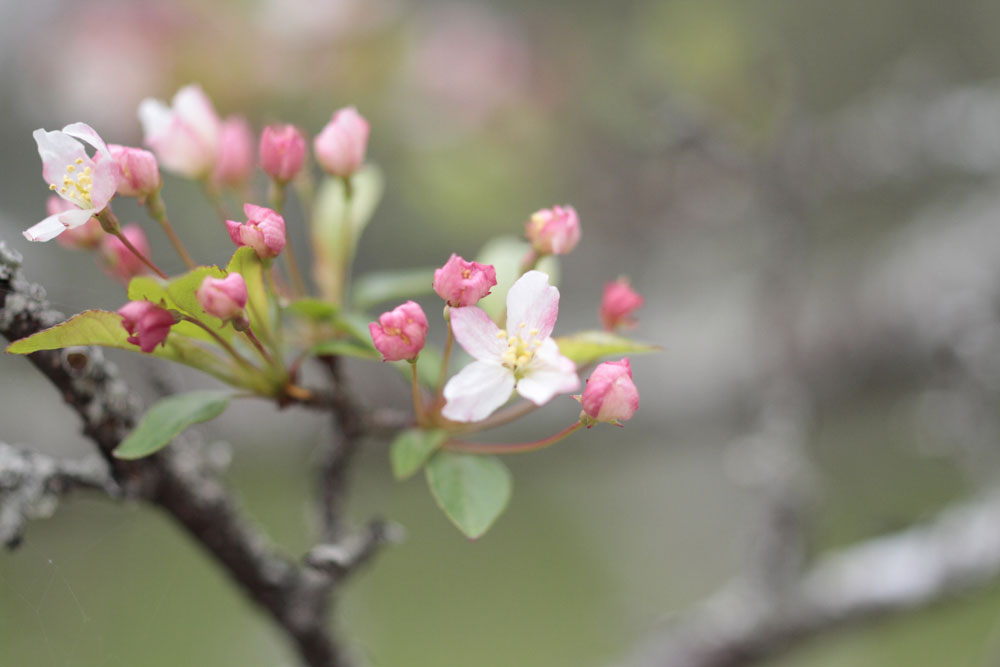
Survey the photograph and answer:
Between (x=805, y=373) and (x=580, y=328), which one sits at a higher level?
(x=805, y=373)

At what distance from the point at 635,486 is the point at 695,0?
72 centimetres

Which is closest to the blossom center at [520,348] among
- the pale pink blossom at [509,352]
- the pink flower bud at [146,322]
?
the pale pink blossom at [509,352]

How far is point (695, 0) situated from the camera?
1112mm

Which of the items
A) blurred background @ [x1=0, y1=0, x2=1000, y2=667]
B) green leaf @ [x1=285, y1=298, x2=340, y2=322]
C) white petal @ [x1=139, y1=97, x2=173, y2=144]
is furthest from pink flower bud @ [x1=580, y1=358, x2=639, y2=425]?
blurred background @ [x1=0, y1=0, x2=1000, y2=667]

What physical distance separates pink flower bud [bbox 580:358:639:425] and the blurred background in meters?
0.52

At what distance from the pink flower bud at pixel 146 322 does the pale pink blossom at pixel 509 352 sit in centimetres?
9

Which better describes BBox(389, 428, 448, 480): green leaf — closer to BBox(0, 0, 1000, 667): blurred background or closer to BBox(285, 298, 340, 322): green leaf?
BBox(285, 298, 340, 322): green leaf

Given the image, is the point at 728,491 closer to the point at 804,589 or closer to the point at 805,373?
the point at 805,373

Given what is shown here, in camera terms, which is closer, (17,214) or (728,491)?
(17,214)

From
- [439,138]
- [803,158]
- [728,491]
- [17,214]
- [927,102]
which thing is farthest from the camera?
[728,491]

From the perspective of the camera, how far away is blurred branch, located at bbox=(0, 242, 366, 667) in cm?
27

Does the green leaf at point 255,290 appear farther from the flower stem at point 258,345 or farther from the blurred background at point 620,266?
the blurred background at point 620,266

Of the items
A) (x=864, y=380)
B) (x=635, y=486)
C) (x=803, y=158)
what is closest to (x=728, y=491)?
(x=635, y=486)

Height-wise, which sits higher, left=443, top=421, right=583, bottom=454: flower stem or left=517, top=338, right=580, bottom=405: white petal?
left=517, top=338, right=580, bottom=405: white petal
